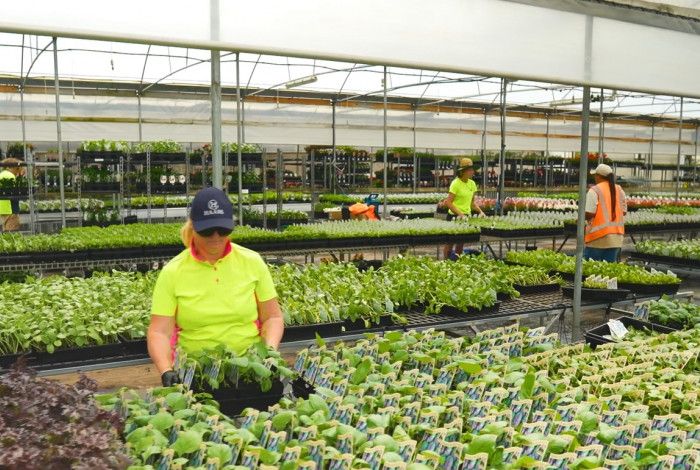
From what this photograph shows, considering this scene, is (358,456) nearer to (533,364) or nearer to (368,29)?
(533,364)

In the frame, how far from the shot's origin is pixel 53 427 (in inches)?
60.2

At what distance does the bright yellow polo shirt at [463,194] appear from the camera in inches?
346

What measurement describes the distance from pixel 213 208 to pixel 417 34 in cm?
103

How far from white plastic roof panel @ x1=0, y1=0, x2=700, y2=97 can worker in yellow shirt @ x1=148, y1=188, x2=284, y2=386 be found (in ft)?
2.33

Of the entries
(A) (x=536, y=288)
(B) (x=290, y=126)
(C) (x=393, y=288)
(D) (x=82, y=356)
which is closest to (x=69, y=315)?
(D) (x=82, y=356)

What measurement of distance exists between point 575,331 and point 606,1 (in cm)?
177

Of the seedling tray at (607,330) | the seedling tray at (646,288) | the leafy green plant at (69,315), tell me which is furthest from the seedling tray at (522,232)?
the leafy green plant at (69,315)

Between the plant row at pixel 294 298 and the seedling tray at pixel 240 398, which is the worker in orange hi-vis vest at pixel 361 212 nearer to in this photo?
the plant row at pixel 294 298

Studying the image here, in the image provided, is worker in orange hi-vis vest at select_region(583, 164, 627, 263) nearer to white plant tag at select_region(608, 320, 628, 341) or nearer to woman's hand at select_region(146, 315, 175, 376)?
white plant tag at select_region(608, 320, 628, 341)

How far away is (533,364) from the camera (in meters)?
2.55

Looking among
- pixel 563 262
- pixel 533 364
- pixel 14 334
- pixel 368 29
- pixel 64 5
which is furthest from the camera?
pixel 563 262

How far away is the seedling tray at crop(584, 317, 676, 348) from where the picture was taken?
3383 millimetres

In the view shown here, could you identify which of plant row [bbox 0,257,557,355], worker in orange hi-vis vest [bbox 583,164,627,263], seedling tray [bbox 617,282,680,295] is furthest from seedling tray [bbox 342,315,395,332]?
worker in orange hi-vis vest [bbox 583,164,627,263]

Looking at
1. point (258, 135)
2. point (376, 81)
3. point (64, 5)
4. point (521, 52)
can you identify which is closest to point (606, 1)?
point (521, 52)
